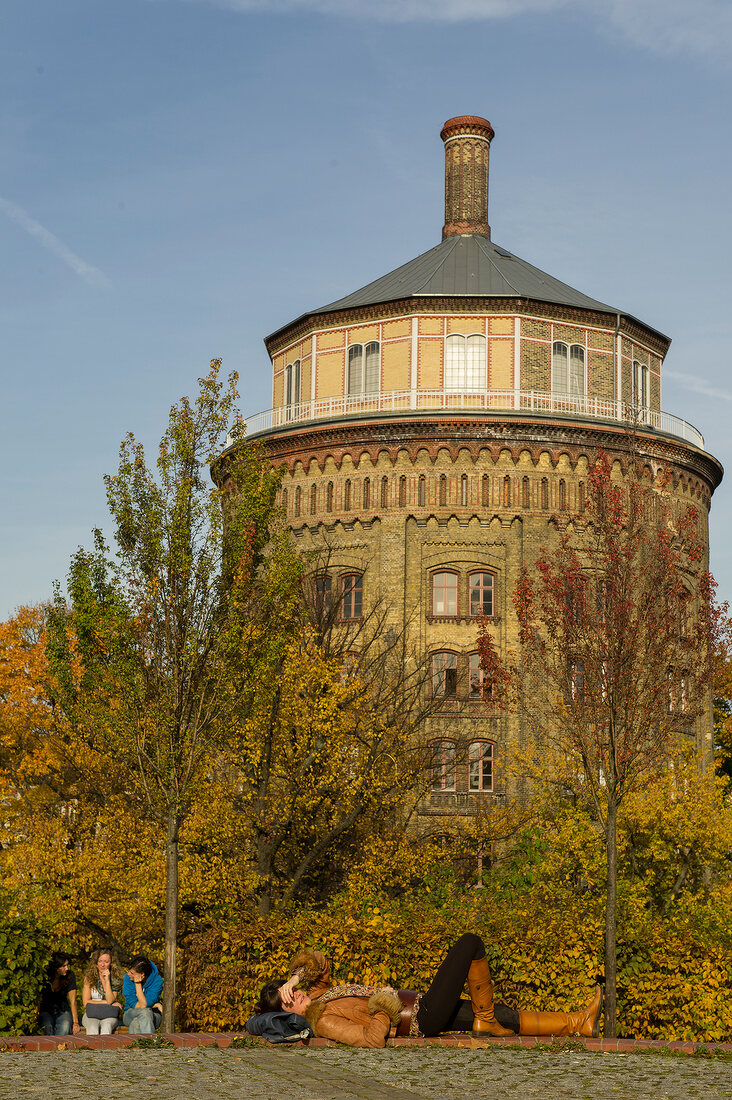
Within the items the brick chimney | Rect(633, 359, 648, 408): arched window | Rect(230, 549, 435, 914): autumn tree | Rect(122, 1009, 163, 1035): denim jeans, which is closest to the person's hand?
Rect(122, 1009, 163, 1035): denim jeans

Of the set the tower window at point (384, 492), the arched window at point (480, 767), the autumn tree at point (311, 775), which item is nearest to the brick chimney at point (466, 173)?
the tower window at point (384, 492)

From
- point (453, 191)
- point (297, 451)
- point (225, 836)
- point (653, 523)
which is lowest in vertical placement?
point (225, 836)

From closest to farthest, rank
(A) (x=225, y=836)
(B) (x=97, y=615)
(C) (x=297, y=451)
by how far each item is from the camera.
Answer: (B) (x=97, y=615) → (A) (x=225, y=836) → (C) (x=297, y=451)

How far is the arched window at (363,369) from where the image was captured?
1507 inches

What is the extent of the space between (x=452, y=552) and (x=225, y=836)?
16.1 metres

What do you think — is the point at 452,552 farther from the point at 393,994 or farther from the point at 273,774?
the point at 393,994

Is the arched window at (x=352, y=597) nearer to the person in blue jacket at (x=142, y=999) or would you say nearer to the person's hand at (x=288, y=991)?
the person in blue jacket at (x=142, y=999)

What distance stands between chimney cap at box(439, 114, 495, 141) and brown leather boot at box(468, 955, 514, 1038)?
128 feet

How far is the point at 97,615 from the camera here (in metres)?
14.6

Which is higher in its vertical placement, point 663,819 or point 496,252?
point 496,252

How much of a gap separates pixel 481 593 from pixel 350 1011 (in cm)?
2322

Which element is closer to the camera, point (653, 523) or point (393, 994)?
point (393, 994)

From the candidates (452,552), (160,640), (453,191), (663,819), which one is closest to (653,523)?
(663,819)

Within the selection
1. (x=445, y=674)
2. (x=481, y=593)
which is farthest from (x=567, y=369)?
(x=445, y=674)
